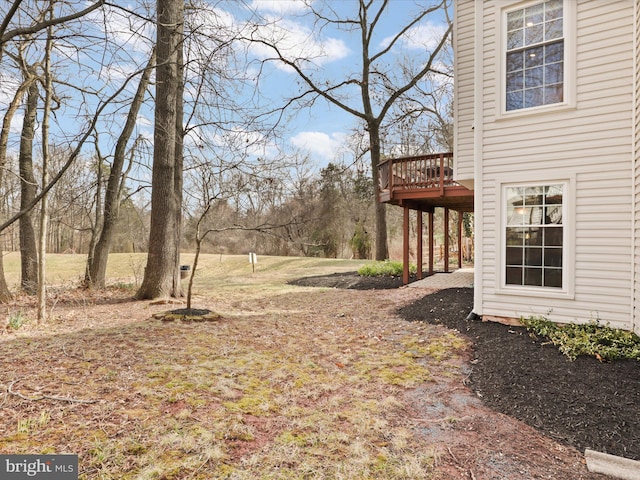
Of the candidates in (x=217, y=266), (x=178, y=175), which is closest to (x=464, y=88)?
(x=178, y=175)

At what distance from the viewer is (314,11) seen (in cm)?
1453

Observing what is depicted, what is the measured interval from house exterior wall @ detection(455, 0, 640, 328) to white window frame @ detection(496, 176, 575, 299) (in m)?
0.01

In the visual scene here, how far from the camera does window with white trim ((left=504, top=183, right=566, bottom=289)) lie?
203 inches

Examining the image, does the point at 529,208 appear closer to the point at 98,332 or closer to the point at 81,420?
the point at 81,420

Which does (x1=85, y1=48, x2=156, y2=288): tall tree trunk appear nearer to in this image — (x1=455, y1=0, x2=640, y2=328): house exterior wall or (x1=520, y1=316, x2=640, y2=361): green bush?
(x1=455, y1=0, x2=640, y2=328): house exterior wall

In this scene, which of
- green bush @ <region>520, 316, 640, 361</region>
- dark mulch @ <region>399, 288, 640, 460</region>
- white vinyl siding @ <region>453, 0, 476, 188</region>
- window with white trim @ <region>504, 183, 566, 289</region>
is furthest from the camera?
white vinyl siding @ <region>453, 0, 476, 188</region>

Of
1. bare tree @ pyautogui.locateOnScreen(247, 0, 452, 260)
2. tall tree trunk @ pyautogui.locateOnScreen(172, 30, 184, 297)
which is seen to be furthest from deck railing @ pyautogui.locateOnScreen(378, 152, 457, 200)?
bare tree @ pyautogui.locateOnScreen(247, 0, 452, 260)

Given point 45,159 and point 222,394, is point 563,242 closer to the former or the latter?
point 222,394

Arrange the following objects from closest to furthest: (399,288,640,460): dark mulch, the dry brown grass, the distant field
Answer: the dry brown grass
(399,288,640,460): dark mulch
the distant field

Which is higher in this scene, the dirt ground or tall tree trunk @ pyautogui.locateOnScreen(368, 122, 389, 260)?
tall tree trunk @ pyautogui.locateOnScreen(368, 122, 389, 260)

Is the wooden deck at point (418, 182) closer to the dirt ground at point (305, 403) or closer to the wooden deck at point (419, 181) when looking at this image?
the wooden deck at point (419, 181)

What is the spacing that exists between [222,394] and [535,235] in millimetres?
4680

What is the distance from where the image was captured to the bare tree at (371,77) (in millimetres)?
15291

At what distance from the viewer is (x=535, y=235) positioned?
17.5 feet
